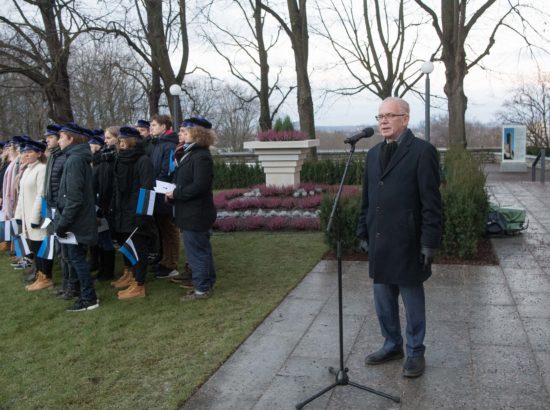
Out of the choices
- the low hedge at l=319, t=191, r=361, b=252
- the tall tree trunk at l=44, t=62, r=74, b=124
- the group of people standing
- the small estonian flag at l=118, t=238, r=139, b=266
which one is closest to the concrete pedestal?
the tall tree trunk at l=44, t=62, r=74, b=124

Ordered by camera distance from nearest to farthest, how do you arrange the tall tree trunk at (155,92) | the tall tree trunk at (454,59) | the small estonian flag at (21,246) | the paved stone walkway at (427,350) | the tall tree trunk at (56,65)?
the paved stone walkway at (427,350)
the small estonian flag at (21,246)
the tall tree trunk at (56,65)
the tall tree trunk at (454,59)
the tall tree trunk at (155,92)

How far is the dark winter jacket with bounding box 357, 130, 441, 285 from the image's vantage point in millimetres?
3953

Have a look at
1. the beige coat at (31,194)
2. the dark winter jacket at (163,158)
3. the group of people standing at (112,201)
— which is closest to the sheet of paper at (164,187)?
the group of people standing at (112,201)

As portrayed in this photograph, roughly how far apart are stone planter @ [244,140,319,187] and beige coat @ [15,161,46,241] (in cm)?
759

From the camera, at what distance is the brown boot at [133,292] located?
21.7 feet

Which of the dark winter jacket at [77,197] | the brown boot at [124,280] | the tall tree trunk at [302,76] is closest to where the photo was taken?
the dark winter jacket at [77,197]

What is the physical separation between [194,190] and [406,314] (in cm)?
273

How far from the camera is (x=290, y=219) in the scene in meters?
11.4

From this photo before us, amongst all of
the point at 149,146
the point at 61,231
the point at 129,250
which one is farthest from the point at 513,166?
the point at 61,231

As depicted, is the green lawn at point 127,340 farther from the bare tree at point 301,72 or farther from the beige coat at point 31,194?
the bare tree at point 301,72

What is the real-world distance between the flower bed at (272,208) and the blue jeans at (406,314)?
512 centimetres

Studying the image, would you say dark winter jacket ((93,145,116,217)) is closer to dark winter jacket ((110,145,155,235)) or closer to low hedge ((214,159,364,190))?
dark winter jacket ((110,145,155,235))

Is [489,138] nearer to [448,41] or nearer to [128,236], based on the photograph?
[448,41]

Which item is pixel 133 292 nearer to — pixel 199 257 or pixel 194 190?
pixel 199 257
